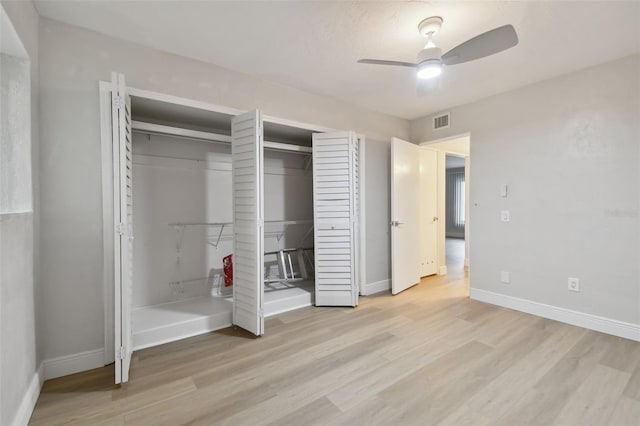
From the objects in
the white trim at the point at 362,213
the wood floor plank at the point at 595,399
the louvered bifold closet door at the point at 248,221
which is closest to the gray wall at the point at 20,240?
the louvered bifold closet door at the point at 248,221

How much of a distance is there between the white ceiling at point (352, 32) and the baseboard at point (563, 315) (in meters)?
2.35

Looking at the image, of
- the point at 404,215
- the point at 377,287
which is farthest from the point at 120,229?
the point at 404,215

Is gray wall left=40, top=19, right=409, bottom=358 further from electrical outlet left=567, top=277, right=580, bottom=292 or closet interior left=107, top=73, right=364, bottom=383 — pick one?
electrical outlet left=567, top=277, right=580, bottom=292

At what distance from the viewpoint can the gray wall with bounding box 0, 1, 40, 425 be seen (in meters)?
1.41

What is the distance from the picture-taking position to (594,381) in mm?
1940

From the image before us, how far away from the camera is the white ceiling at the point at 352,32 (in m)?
1.90

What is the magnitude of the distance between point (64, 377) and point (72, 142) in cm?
163

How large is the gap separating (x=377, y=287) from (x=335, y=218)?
125 cm

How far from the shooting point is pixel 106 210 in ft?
7.06

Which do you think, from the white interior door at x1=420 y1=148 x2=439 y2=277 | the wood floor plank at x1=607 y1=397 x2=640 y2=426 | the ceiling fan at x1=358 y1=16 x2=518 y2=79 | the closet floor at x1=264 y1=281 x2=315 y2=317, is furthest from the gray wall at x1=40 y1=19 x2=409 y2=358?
the white interior door at x1=420 y1=148 x2=439 y2=277

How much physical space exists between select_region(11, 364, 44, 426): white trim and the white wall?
408cm

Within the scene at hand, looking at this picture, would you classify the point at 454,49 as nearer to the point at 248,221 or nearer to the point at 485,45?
the point at 485,45

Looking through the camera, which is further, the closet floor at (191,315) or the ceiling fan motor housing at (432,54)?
the closet floor at (191,315)

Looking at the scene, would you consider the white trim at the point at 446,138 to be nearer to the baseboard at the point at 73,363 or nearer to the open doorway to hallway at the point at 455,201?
the baseboard at the point at 73,363
